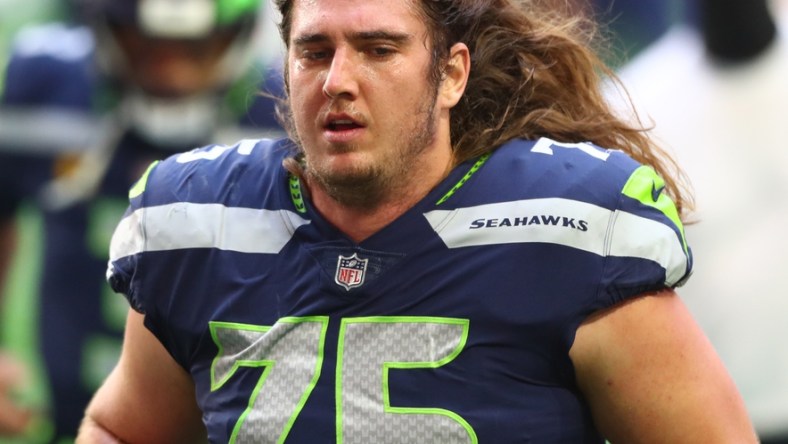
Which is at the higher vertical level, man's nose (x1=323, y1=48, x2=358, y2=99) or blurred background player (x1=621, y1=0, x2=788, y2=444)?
man's nose (x1=323, y1=48, x2=358, y2=99)

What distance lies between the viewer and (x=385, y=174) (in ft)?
7.70

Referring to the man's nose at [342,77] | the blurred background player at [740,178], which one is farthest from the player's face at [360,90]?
the blurred background player at [740,178]

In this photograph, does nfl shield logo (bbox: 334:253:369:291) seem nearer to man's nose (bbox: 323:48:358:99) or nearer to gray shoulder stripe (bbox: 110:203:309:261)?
gray shoulder stripe (bbox: 110:203:309:261)

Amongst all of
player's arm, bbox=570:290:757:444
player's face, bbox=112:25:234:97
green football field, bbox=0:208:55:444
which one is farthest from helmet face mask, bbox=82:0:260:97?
player's arm, bbox=570:290:757:444

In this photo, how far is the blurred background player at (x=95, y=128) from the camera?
4.26m

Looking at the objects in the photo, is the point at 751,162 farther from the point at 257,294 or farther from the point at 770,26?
the point at 257,294

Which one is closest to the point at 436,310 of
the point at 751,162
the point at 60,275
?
the point at 751,162

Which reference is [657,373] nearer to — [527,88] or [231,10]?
[527,88]

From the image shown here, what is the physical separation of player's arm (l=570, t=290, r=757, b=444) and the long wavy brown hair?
37 centimetres

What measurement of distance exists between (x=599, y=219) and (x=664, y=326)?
0.58ft

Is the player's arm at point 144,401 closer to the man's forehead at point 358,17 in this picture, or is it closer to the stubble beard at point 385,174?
the stubble beard at point 385,174

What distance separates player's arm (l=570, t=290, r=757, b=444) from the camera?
225 centimetres

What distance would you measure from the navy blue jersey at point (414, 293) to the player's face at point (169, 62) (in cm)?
196

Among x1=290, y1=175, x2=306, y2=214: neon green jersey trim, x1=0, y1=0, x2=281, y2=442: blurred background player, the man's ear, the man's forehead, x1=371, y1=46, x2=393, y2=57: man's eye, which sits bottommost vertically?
x1=0, y1=0, x2=281, y2=442: blurred background player
